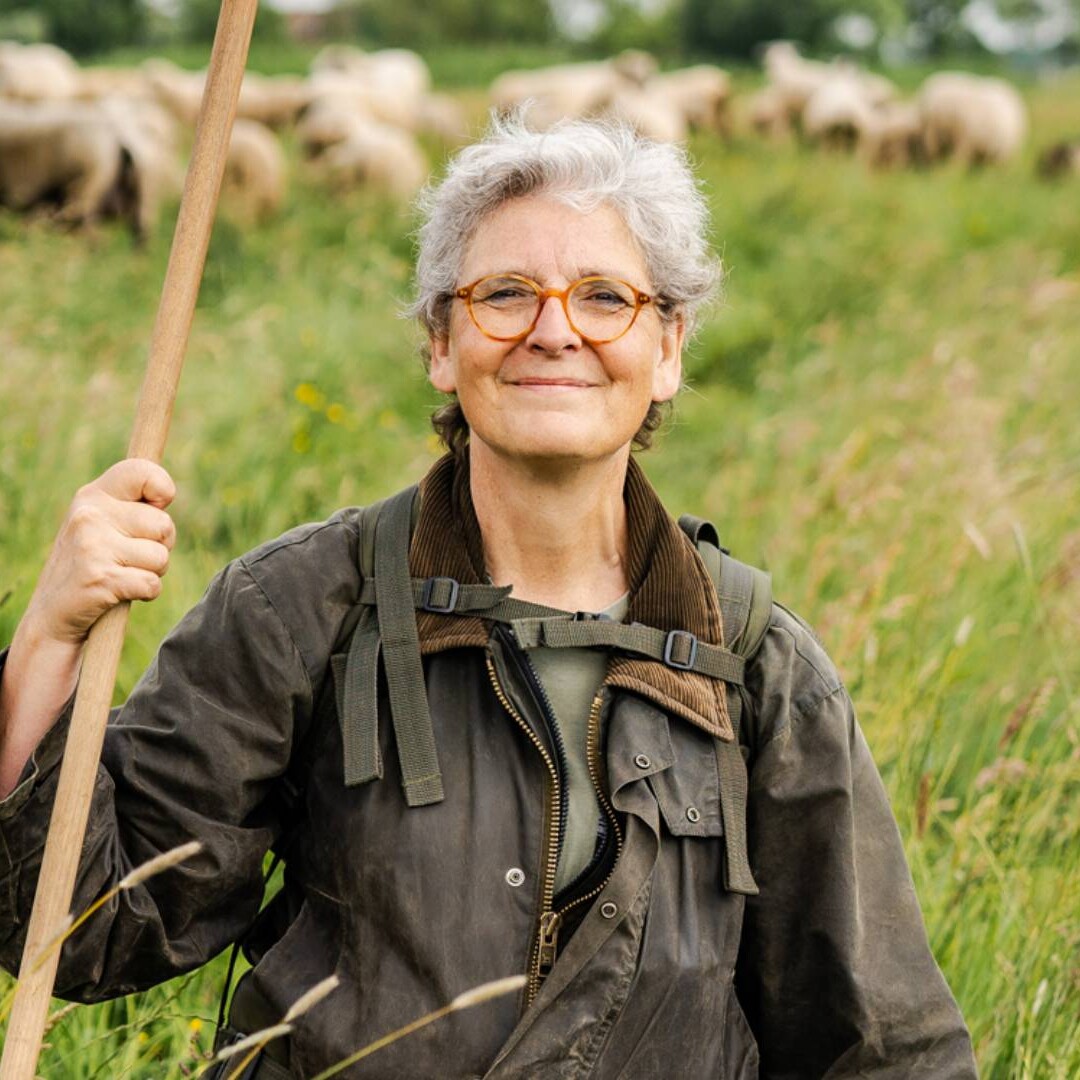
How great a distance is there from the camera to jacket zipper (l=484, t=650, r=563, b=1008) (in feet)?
6.86

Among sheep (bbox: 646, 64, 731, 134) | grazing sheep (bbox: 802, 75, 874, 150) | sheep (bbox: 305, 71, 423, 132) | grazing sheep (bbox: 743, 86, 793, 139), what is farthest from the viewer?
sheep (bbox: 646, 64, 731, 134)

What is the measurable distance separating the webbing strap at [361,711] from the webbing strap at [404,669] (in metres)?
0.02

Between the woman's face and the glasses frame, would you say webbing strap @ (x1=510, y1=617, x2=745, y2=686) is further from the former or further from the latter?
the glasses frame

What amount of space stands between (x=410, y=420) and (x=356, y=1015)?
5.37 m

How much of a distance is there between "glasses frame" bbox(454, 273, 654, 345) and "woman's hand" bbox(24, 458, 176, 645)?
55 centimetres

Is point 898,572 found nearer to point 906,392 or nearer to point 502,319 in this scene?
point 906,392

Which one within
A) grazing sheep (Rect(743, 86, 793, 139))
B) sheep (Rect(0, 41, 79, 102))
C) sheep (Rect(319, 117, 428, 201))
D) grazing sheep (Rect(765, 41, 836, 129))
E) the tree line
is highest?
the tree line

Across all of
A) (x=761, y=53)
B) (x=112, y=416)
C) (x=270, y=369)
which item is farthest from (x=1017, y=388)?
(x=761, y=53)

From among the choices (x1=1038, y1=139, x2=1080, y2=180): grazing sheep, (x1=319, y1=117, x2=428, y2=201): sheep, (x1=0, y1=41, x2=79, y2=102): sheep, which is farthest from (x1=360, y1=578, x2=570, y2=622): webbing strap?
(x1=1038, y1=139, x2=1080, y2=180): grazing sheep

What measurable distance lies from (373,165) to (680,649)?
34.3ft

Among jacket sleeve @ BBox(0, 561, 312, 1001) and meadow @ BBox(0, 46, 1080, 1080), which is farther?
meadow @ BBox(0, 46, 1080, 1080)

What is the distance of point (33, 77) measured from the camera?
1528 cm

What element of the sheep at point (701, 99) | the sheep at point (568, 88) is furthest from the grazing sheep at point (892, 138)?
the sheep at point (568, 88)

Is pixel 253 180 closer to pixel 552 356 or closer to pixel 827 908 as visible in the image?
pixel 552 356
